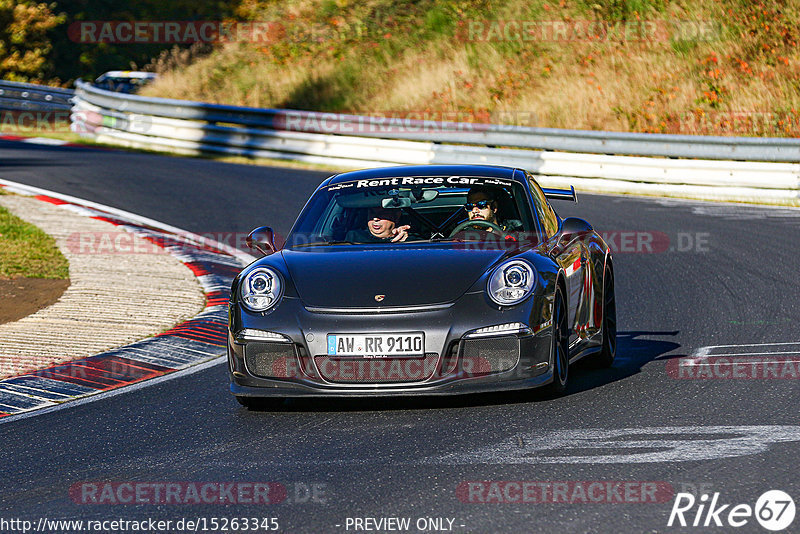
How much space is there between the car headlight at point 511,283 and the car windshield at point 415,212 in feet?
2.21

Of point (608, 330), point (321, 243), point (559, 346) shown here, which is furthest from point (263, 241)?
point (608, 330)

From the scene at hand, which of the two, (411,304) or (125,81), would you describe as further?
(125,81)

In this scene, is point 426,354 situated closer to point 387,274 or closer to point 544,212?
point 387,274

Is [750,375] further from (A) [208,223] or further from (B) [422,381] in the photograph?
(A) [208,223]

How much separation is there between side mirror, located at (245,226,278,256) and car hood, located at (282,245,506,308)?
13.2 inches

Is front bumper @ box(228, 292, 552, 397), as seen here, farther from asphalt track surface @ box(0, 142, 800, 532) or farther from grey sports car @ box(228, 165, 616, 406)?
asphalt track surface @ box(0, 142, 800, 532)

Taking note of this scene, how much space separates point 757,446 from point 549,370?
135 cm

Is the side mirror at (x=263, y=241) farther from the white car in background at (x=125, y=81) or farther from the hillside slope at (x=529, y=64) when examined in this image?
the white car in background at (x=125, y=81)

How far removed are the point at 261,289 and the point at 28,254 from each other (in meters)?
6.27

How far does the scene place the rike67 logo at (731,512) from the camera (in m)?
4.58

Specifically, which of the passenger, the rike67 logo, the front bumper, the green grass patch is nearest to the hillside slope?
the green grass patch

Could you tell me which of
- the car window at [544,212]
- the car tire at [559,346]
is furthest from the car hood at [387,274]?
the car window at [544,212]

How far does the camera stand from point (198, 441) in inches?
250

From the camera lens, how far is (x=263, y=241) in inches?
305
